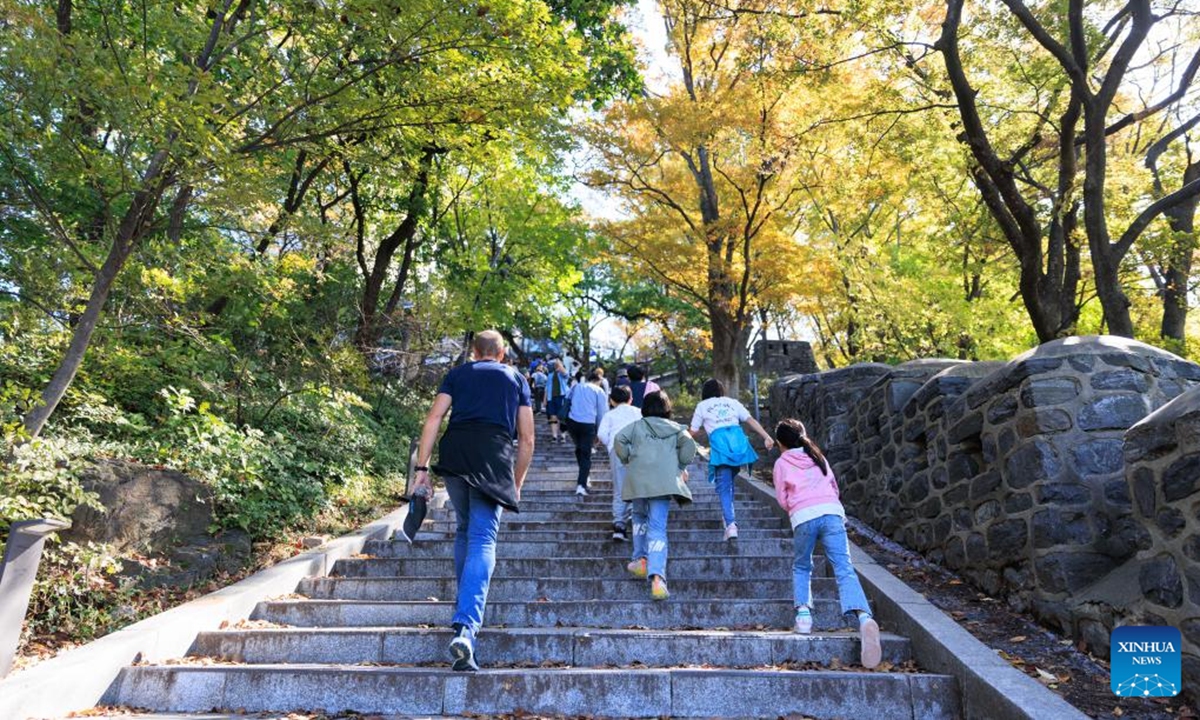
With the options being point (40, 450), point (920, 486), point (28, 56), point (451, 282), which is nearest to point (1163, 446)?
point (920, 486)

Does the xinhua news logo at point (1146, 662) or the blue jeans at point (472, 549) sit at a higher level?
the blue jeans at point (472, 549)

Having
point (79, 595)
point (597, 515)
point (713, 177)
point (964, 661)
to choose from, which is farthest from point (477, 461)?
point (713, 177)

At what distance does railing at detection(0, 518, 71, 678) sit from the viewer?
333cm

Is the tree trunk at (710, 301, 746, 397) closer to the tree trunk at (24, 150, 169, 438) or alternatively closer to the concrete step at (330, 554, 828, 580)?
the concrete step at (330, 554, 828, 580)

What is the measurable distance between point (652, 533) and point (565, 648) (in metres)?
1.28

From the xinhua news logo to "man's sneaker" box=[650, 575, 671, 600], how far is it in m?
2.47

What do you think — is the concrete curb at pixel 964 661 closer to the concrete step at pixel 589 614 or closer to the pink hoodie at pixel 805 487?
the concrete step at pixel 589 614

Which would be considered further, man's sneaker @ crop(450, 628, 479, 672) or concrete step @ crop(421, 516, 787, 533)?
concrete step @ crop(421, 516, 787, 533)

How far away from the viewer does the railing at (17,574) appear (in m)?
3.33

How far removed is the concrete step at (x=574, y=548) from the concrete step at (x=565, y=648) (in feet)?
6.99

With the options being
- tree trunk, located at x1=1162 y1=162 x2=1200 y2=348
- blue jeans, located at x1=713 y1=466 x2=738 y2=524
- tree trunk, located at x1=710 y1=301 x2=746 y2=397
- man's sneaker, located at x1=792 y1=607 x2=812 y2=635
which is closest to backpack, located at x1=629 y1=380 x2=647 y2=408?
blue jeans, located at x1=713 y1=466 x2=738 y2=524

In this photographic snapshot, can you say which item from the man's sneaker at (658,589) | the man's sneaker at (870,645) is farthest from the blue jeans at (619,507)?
the man's sneaker at (870,645)

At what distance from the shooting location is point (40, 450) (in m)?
4.64

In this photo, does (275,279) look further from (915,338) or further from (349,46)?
(915,338)
